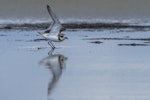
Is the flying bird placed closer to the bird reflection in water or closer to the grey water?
the grey water

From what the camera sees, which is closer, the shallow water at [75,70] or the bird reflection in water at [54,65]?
the shallow water at [75,70]

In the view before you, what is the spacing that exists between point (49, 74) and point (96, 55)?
3978 millimetres

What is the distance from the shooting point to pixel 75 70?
17891 millimetres

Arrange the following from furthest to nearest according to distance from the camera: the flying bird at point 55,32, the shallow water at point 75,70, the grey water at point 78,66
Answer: the flying bird at point 55,32
the grey water at point 78,66
the shallow water at point 75,70

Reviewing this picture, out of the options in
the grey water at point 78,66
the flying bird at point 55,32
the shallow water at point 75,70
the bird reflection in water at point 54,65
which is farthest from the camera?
the flying bird at point 55,32

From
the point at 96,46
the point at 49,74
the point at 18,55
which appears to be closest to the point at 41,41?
the point at 96,46

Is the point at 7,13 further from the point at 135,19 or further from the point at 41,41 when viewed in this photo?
the point at 41,41

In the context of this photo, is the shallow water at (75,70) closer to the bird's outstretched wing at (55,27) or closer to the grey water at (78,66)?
the grey water at (78,66)

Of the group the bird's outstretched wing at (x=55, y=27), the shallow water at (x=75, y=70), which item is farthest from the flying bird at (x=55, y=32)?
the shallow water at (x=75, y=70)

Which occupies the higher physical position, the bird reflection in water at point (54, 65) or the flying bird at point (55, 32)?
the flying bird at point (55, 32)

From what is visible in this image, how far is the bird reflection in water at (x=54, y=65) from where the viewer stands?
52.7 feet

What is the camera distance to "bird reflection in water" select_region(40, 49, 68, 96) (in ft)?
52.7

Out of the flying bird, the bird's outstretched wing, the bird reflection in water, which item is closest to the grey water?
the bird reflection in water

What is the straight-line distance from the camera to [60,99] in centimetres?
1412
